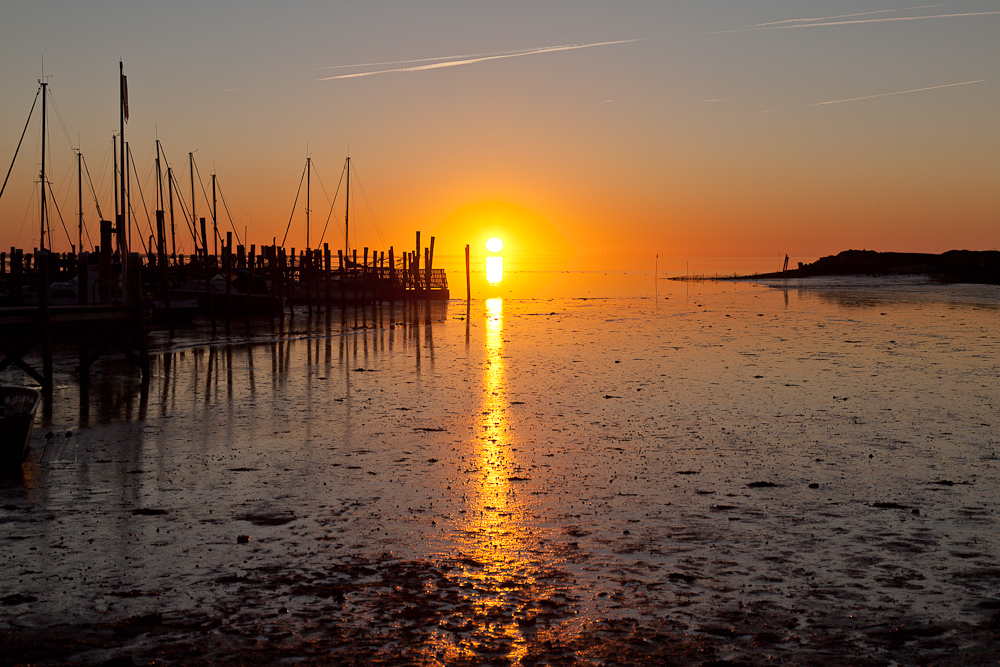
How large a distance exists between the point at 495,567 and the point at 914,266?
392ft

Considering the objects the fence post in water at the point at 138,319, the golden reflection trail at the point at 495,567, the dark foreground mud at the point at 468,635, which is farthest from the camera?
the fence post in water at the point at 138,319

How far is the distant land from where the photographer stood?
85.6 m

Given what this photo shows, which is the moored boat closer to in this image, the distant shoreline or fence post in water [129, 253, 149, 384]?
fence post in water [129, 253, 149, 384]

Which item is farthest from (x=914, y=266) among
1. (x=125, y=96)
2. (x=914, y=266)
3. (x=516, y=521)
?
(x=516, y=521)

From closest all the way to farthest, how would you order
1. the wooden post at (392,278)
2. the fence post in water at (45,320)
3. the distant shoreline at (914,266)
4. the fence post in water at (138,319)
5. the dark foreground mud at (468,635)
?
the dark foreground mud at (468,635) → the fence post in water at (45,320) → the fence post in water at (138,319) → the wooden post at (392,278) → the distant shoreline at (914,266)

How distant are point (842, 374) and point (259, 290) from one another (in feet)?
115

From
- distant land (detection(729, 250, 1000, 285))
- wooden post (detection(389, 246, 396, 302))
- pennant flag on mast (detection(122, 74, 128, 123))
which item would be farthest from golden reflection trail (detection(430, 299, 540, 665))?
distant land (detection(729, 250, 1000, 285))

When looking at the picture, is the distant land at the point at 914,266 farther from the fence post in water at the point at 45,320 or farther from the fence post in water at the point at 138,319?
the fence post in water at the point at 45,320

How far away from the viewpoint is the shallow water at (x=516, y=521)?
538 cm

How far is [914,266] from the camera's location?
112 metres

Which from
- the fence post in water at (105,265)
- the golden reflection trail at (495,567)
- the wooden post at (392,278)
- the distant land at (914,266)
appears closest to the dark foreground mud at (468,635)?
the golden reflection trail at (495,567)

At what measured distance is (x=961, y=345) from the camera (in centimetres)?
2441

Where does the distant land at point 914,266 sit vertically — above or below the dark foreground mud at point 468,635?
above

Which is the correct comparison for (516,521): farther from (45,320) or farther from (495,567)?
(45,320)
